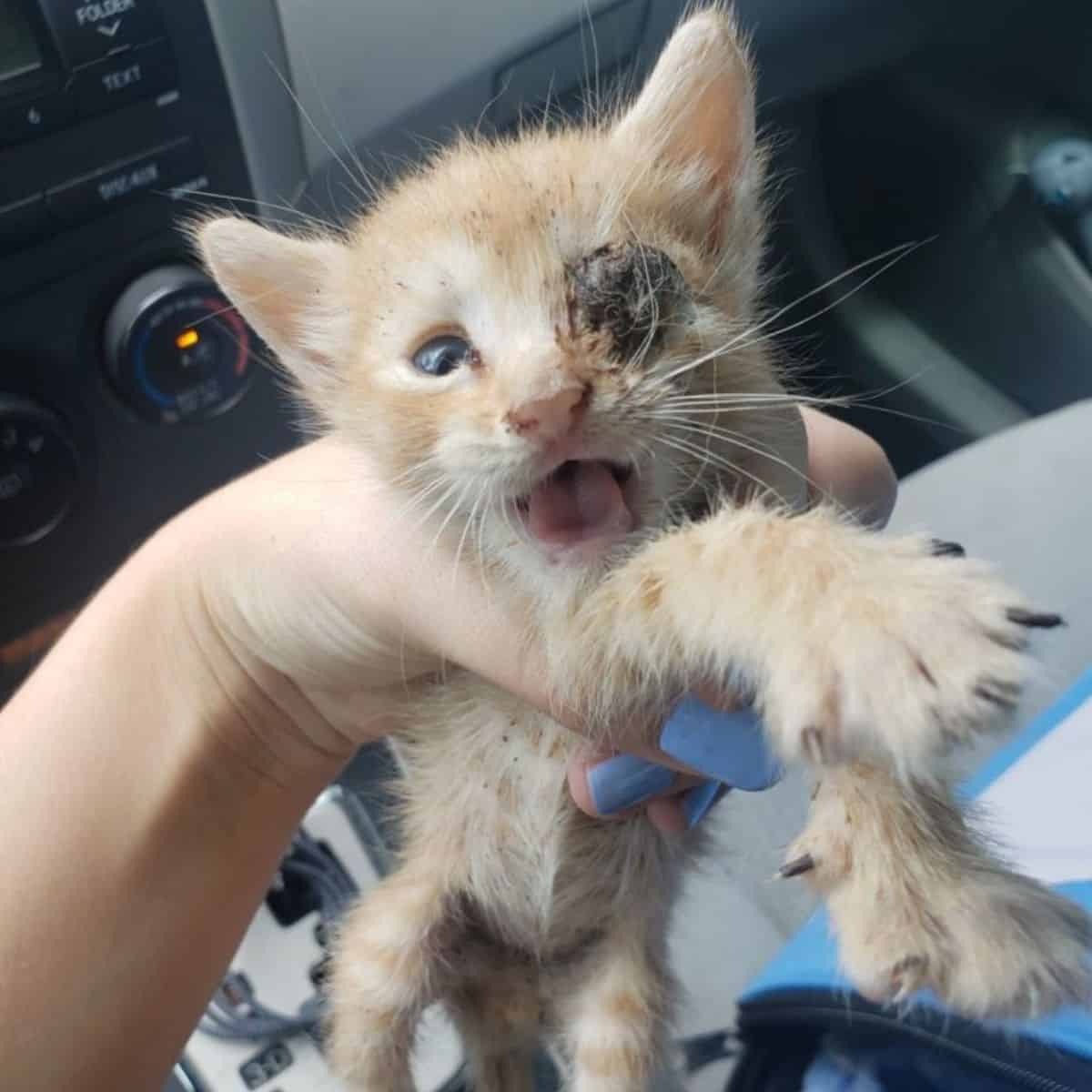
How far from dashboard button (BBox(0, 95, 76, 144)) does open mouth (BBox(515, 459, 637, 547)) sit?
59cm

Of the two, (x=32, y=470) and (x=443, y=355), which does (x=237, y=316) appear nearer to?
(x=32, y=470)

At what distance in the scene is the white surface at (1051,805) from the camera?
3.11 feet

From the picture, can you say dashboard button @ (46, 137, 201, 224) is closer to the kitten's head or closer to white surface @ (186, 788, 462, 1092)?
the kitten's head

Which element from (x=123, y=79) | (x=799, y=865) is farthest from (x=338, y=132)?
(x=799, y=865)

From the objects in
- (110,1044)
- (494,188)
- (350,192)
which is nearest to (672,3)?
(350,192)

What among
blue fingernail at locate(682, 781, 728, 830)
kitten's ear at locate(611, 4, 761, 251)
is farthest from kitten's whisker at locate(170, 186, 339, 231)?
blue fingernail at locate(682, 781, 728, 830)

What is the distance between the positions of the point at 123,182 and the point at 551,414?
0.63m

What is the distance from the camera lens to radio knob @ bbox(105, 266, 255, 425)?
1114mm

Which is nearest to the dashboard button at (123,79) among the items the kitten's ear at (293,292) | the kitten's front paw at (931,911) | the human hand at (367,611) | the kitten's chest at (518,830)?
the kitten's ear at (293,292)

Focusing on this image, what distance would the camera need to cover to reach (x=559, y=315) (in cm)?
71

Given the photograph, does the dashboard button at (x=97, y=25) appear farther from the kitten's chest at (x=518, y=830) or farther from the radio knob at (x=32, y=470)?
the kitten's chest at (x=518, y=830)

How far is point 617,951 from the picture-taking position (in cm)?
99

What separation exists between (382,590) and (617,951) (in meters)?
0.39

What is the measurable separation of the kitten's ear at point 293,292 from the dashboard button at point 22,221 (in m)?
0.25
